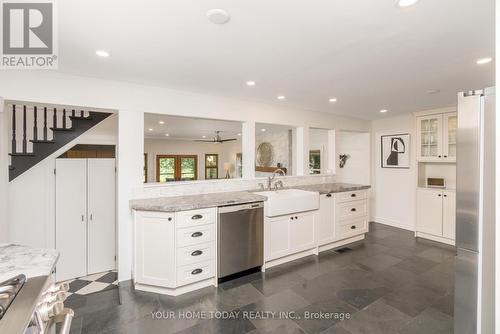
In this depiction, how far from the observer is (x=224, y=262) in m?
2.71

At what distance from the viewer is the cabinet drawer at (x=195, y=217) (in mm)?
2453

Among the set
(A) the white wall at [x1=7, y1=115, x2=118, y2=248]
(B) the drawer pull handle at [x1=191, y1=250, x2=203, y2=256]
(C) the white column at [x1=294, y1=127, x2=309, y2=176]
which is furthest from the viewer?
(C) the white column at [x1=294, y1=127, x2=309, y2=176]

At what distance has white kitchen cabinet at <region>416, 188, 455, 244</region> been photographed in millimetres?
3879

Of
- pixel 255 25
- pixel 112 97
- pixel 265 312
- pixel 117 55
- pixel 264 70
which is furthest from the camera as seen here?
pixel 112 97

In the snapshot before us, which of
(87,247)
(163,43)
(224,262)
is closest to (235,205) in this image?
(224,262)

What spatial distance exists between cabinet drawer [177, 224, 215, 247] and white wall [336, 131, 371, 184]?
11.8 ft

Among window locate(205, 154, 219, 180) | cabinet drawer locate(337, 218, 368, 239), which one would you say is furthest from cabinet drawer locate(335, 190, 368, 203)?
window locate(205, 154, 219, 180)

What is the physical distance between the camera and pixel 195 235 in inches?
99.7

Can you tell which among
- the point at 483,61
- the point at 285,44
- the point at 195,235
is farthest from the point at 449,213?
the point at 195,235

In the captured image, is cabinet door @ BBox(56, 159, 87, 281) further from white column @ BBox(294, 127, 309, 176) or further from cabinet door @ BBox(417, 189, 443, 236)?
cabinet door @ BBox(417, 189, 443, 236)

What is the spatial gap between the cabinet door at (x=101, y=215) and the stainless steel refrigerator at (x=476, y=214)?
3.74 meters

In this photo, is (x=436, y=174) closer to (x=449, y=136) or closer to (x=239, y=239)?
(x=449, y=136)

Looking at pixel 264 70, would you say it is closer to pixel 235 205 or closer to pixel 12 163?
pixel 235 205

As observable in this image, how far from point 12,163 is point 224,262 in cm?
286
